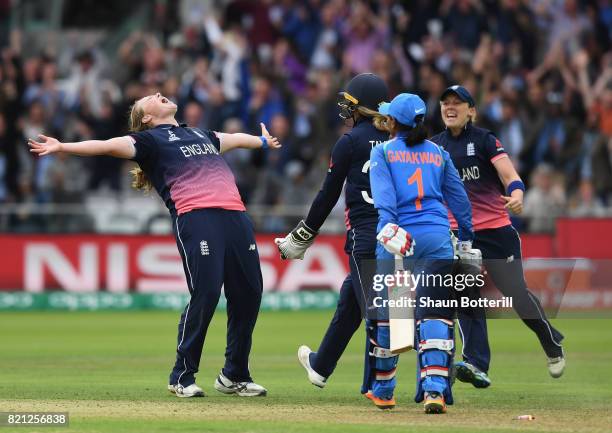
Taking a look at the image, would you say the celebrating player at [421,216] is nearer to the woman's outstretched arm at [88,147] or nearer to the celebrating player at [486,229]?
the celebrating player at [486,229]

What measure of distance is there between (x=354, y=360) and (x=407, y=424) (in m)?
6.02

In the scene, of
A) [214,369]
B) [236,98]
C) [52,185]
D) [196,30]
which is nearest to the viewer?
[214,369]

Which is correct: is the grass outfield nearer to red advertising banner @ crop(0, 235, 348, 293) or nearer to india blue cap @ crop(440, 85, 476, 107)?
india blue cap @ crop(440, 85, 476, 107)

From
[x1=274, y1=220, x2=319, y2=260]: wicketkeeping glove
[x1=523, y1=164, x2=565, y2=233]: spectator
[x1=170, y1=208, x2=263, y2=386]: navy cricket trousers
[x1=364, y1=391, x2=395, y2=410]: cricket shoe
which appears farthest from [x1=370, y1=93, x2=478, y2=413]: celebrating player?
[x1=523, y1=164, x2=565, y2=233]: spectator

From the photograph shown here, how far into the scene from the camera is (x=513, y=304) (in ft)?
41.6

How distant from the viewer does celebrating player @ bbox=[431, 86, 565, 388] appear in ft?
41.3

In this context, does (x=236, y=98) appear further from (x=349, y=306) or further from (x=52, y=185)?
(x=349, y=306)

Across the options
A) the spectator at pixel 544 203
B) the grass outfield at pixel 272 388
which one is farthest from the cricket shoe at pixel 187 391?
the spectator at pixel 544 203

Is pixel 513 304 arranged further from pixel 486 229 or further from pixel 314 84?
pixel 314 84

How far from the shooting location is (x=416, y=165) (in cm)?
1031

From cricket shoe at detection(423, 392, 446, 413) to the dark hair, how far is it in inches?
74.6

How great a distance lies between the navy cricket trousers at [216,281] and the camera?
450 inches

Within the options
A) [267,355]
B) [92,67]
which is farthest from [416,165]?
[92,67]

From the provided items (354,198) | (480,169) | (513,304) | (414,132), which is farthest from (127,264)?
(414,132)
